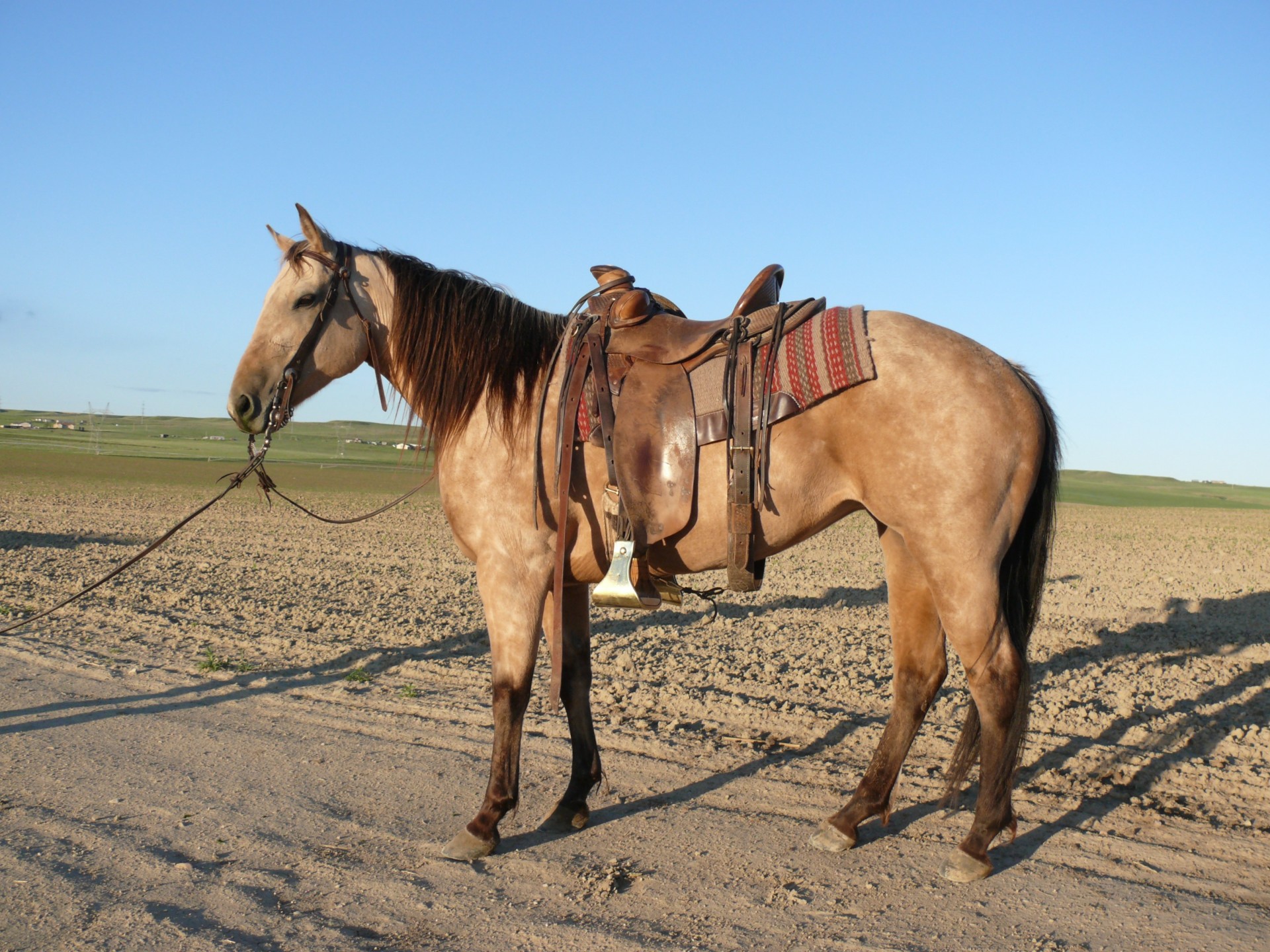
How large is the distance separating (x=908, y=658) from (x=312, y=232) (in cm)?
329

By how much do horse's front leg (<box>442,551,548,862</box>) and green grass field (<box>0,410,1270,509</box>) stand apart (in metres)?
0.70

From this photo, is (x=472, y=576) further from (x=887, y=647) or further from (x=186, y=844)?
(x=186, y=844)

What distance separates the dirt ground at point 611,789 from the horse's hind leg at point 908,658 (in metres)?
0.32

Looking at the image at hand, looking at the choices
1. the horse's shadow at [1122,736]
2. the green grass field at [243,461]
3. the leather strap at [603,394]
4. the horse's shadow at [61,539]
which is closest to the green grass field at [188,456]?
the green grass field at [243,461]

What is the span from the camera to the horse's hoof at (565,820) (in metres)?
3.77

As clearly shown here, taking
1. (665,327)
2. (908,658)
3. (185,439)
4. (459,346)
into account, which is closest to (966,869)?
(908,658)

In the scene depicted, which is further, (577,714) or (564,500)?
(577,714)

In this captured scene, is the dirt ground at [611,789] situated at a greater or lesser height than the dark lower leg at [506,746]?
lesser

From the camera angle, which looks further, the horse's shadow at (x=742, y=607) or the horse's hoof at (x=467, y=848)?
the horse's shadow at (x=742, y=607)

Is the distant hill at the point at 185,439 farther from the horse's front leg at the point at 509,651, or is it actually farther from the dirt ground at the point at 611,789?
the horse's front leg at the point at 509,651

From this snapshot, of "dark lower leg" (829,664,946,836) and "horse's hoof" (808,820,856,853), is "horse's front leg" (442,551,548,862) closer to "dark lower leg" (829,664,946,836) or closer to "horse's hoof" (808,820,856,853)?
"horse's hoof" (808,820,856,853)

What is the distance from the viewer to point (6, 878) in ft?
10.0

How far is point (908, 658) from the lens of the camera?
396 centimetres

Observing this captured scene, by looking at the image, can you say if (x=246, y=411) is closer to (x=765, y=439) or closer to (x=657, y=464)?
(x=657, y=464)
